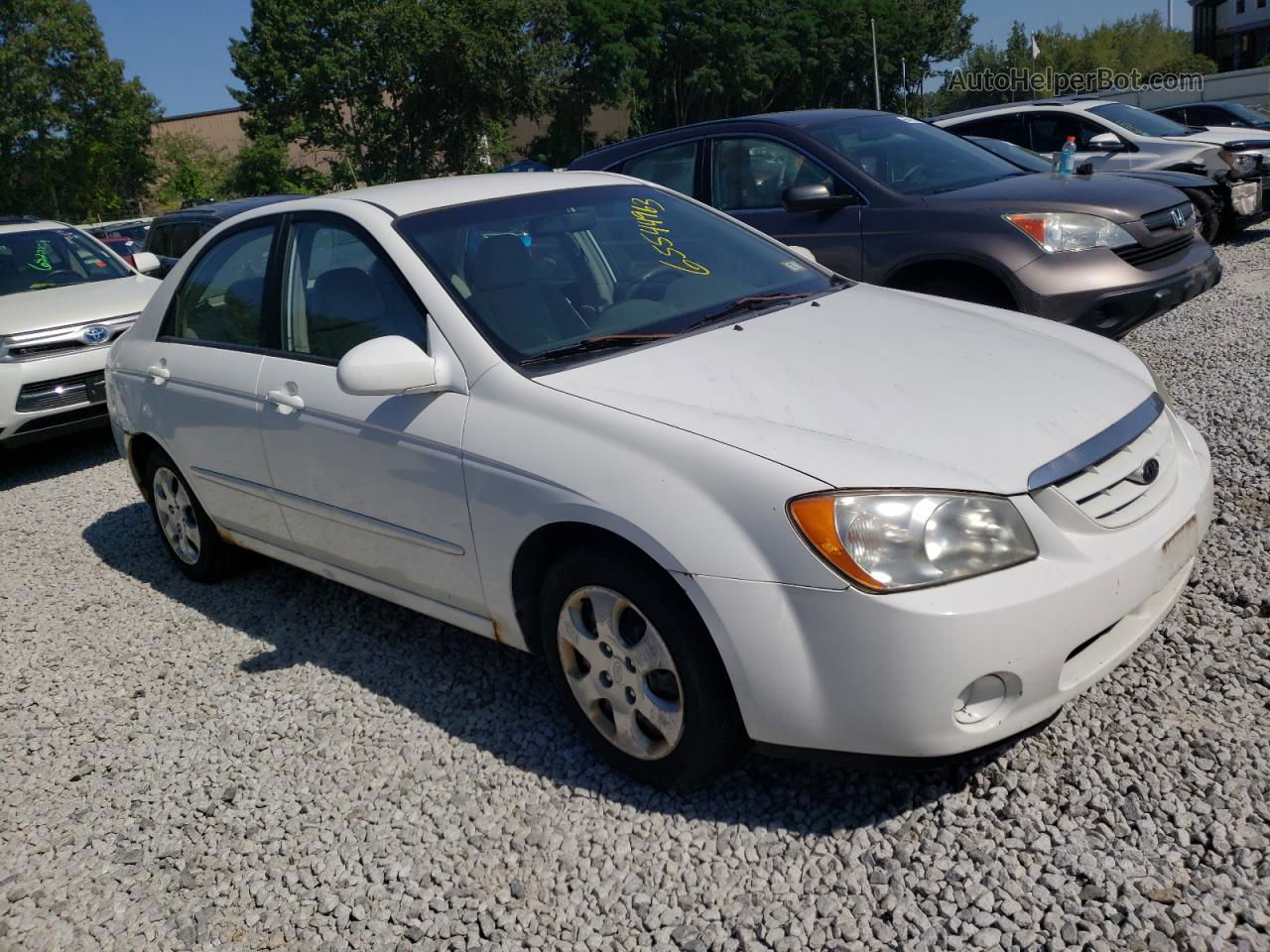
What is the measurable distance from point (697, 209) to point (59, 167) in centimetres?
5293

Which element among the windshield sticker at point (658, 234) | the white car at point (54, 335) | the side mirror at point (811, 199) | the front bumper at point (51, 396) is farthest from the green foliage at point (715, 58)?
the windshield sticker at point (658, 234)

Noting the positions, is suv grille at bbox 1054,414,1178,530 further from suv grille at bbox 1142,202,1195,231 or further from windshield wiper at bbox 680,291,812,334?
suv grille at bbox 1142,202,1195,231

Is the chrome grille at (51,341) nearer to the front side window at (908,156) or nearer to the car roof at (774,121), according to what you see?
the car roof at (774,121)

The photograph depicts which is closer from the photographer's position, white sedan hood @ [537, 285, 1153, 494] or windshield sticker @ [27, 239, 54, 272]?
white sedan hood @ [537, 285, 1153, 494]

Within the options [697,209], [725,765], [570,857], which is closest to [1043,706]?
[725,765]

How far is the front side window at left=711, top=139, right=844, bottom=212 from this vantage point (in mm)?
6340

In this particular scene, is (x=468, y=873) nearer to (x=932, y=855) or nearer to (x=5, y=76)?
(x=932, y=855)

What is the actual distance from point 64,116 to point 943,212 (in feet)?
168

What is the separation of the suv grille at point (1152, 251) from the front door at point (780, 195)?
141 cm

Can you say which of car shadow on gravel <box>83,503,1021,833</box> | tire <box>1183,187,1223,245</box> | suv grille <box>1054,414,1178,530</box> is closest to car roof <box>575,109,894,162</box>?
car shadow on gravel <box>83,503,1021,833</box>

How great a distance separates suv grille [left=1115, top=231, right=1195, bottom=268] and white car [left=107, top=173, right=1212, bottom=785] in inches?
98.1

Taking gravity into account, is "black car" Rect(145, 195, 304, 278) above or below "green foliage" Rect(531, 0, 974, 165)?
below

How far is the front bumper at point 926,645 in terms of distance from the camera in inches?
92.5

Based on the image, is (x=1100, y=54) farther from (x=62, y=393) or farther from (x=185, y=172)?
(x=62, y=393)
